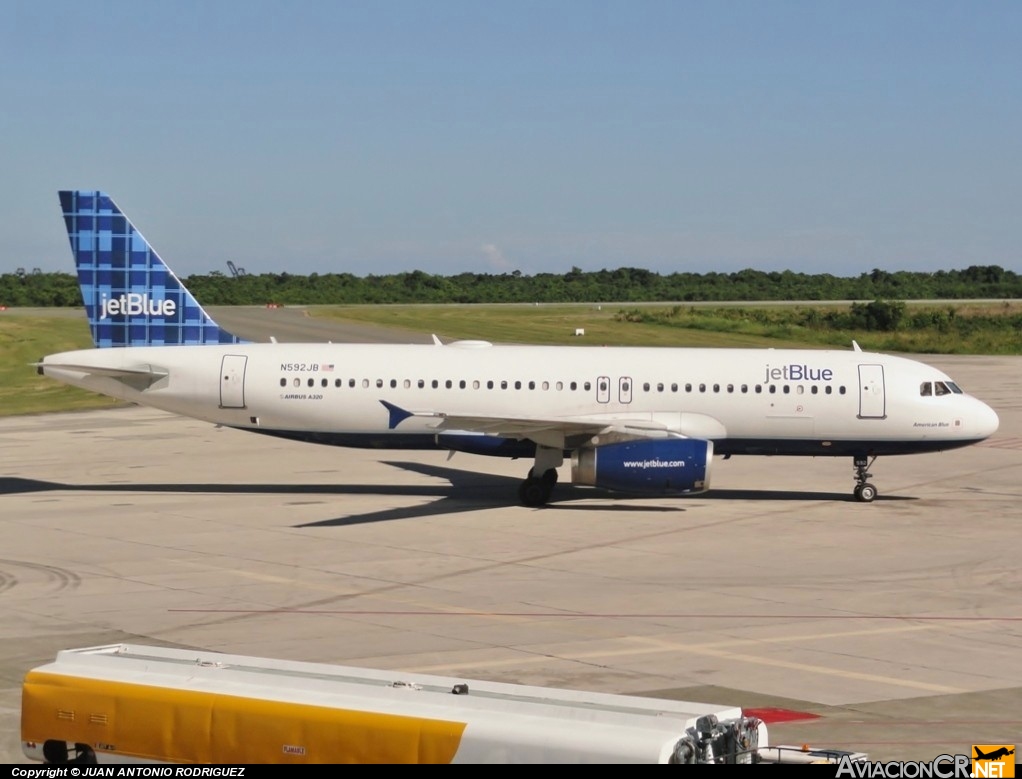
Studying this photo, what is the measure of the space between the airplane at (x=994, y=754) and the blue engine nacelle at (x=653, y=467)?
18093 millimetres

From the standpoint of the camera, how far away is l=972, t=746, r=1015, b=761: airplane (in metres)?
14.6

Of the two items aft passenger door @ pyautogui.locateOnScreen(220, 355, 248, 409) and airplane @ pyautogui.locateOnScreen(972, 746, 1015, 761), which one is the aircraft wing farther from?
airplane @ pyautogui.locateOnScreen(972, 746, 1015, 761)

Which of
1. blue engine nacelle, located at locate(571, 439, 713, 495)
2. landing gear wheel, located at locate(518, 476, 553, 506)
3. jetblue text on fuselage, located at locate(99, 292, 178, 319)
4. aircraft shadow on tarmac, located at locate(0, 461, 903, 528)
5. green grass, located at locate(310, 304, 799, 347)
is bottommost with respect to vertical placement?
aircraft shadow on tarmac, located at locate(0, 461, 903, 528)

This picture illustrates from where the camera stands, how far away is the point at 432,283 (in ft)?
644

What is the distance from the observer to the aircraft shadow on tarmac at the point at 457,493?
35.8 m

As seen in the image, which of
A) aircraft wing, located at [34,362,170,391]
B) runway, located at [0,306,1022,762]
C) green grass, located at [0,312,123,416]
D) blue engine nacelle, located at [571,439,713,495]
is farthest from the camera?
green grass, located at [0,312,123,416]

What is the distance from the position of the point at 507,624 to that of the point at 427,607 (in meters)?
1.94

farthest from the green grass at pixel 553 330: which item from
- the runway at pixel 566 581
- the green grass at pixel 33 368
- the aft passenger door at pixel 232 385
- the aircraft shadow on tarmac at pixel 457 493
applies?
the aft passenger door at pixel 232 385

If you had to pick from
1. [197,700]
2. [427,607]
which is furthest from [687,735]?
[427,607]

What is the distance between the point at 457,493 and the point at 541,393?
4.08 m

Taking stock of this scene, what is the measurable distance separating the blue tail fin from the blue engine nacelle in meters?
11.9

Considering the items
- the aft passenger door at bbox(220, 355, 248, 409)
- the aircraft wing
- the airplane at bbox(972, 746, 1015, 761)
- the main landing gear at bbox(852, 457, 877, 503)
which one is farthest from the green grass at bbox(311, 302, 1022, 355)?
the airplane at bbox(972, 746, 1015, 761)

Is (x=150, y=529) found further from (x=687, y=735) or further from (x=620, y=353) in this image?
(x=687, y=735)

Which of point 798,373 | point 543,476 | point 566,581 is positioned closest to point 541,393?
point 543,476
